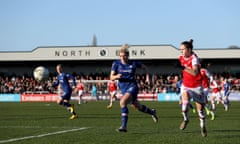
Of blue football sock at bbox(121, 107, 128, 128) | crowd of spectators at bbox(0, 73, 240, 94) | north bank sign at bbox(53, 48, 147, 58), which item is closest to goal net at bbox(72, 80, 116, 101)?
crowd of spectators at bbox(0, 73, 240, 94)

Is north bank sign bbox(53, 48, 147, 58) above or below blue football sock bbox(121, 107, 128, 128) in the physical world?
above

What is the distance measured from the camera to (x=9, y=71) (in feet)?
235

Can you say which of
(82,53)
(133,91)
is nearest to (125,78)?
(133,91)

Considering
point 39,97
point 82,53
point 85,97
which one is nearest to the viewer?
point 39,97

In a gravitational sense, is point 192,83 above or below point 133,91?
above

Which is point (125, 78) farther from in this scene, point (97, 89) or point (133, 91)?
point (97, 89)

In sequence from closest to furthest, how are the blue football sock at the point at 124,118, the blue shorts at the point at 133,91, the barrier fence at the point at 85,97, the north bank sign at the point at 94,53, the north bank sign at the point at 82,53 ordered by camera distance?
the blue football sock at the point at 124,118, the blue shorts at the point at 133,91, the barrier fence at the point at 85,97, the north bank sign at the point at 82,53, the north bank sign at the point at 94,53

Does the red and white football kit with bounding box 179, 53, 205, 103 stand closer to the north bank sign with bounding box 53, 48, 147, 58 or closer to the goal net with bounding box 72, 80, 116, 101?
the goal net with bounding box 72, 80, 116, 101

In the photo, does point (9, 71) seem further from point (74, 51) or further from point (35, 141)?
point (35, 141)

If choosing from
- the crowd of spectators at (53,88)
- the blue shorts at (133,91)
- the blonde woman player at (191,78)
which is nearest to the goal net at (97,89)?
the crowd of spectators at (53,88)

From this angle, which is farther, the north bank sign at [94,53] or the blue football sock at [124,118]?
the north bank sign at [94,53]

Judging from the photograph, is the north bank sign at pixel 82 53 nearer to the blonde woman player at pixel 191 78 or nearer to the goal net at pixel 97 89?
the goal net at pixel 97 89

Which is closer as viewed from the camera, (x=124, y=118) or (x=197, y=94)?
(x=197, y=94)

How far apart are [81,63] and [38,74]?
2178cm
